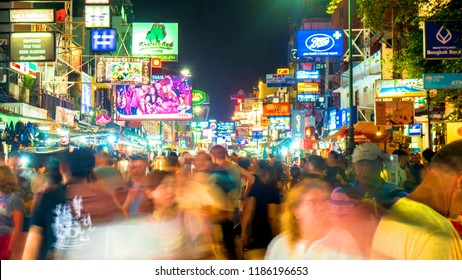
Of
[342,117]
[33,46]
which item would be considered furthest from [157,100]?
[33,46]

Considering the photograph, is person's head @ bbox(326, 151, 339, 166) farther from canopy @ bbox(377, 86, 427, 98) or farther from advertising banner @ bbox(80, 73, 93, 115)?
advertising banner @ bbox(80, 73, 93, 115)

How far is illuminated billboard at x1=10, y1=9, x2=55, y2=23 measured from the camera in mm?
15960

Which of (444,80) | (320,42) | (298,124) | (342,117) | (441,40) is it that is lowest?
(298,124)

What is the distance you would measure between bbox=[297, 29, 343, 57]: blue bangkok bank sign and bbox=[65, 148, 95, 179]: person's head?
19239 millimetres

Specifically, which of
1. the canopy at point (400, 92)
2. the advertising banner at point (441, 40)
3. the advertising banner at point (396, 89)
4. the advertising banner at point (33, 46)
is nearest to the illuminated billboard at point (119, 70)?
the advertising banner at point (33, 46)

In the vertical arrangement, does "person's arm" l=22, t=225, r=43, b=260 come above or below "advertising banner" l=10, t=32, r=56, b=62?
→ below

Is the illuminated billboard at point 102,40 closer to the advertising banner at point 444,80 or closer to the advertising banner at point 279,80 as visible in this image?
the advertising banner at point 279,80

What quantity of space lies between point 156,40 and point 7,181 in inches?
1171

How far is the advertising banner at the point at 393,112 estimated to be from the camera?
19.9m

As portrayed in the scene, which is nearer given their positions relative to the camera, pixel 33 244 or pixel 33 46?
pixel 33 244

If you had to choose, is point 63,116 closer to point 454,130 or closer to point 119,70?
point 119,70

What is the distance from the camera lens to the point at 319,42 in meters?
25.1

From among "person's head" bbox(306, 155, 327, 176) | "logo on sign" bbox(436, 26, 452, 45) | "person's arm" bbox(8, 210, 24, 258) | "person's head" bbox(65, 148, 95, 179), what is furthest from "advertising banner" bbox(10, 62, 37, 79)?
"person's arm" bbox(8, 210, 24, 258)
